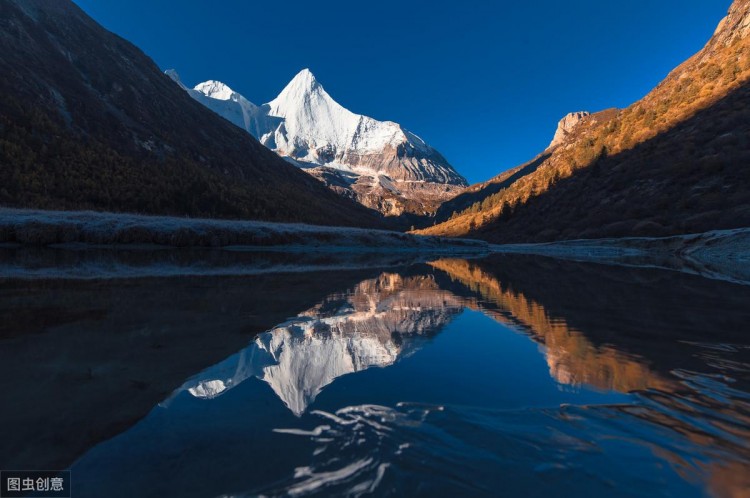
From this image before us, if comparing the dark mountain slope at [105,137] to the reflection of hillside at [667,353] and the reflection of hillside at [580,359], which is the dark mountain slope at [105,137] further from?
the reflection of hillside at [667,353]

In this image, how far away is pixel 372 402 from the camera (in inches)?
175

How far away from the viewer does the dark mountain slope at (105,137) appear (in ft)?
185

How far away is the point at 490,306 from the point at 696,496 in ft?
28.9

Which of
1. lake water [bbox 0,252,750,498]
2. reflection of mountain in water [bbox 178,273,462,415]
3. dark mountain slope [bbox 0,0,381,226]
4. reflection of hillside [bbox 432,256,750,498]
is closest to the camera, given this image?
lake water [bbox 0,252,750,498]

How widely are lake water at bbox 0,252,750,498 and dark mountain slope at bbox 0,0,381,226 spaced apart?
188 feet

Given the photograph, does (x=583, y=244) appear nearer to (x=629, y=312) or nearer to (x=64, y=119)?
(x=629, y=312)

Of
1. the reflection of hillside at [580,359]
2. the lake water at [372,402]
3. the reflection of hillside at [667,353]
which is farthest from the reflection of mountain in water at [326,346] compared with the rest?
the reflection of hillside at [667,353]

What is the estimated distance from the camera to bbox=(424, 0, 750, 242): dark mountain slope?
47281mm

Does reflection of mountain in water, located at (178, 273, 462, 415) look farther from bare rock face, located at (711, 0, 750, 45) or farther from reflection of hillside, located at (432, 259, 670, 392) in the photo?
bare rock face, located at (711, 0, 750, 45)

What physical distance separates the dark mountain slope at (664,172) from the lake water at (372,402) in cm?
4680

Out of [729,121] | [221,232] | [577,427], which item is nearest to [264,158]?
[221,232]

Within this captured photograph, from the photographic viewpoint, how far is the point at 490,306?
11422mm

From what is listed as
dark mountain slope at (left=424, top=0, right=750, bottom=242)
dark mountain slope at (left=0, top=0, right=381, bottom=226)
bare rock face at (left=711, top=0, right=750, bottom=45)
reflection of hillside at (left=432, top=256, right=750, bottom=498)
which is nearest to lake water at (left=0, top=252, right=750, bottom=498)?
reflection of hillside at (left=432, top=256, right=750, bottom=498)

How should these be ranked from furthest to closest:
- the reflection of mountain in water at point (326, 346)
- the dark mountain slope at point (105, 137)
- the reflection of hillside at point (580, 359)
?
the dark mountain slope at point (105, 137), the reflection of hillside at point (580, 359), the reflection of mountain in water at point (326, 346)
